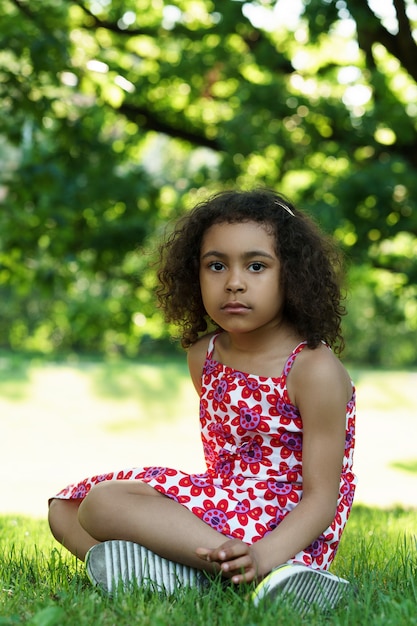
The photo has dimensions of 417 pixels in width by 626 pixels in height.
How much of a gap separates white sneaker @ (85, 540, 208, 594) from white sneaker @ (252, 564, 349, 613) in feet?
0.99

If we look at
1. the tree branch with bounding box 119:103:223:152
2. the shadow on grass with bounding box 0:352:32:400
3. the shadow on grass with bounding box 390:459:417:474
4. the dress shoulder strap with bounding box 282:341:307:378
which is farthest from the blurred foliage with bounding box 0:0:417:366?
the shadow on grass with bounding box 0:352:32:400

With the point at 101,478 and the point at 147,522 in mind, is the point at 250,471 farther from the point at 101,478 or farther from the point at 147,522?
the point at 101,478

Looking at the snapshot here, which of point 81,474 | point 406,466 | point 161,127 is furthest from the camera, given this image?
point 406,466

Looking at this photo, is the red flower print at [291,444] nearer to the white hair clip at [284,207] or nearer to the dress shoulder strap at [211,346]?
the dress shoulder strap at [211,346]

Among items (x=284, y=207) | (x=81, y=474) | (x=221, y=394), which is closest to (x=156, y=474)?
(x=221, y=394)

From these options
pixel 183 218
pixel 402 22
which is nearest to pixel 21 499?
pixel 402 22

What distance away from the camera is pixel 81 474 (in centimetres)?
1238

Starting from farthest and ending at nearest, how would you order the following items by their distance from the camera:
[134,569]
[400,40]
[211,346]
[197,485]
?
[400,40] < [211,346] < [197,485] < [134,569]

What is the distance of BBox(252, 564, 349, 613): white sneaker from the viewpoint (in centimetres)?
228

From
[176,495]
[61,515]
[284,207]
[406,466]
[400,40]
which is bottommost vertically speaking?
[406,466]

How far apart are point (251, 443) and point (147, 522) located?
0.41 metres

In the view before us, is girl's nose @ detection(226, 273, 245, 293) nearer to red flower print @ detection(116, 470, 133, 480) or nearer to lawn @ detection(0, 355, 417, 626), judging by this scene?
red flower print @ detection(116, 470, 133, 480)

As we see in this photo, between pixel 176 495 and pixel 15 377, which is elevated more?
pixel 15 377

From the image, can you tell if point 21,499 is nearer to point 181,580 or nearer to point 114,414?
point 181,580
